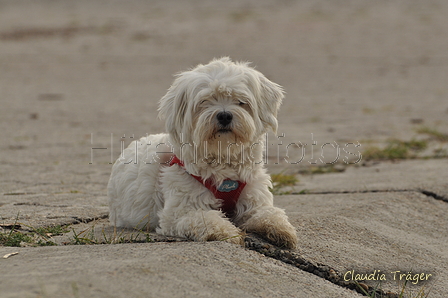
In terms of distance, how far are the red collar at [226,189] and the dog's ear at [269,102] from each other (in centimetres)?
53

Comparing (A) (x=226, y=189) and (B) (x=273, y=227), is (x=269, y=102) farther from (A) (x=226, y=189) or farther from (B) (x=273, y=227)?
(B) (x=273, y=227)

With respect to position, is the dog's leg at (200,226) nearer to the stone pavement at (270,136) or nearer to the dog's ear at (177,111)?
the stone pavement at (270,136)

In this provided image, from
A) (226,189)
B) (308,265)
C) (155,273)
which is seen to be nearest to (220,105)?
(226,189)

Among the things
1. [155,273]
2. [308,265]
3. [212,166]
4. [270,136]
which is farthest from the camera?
[270,136]

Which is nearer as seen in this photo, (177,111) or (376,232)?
(177,111)

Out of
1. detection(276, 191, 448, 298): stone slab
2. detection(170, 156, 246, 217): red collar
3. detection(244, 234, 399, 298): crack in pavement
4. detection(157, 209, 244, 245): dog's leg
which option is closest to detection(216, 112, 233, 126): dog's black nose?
detection(170, 156, 246, 217): red collar

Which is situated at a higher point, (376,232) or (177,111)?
(177,111)

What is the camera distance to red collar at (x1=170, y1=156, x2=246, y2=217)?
4938 millimetres

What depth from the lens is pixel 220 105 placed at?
15.6 feet

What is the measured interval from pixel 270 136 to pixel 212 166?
5.57 meters

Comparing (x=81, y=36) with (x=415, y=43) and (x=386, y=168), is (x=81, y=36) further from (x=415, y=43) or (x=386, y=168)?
(x=386, y=168)

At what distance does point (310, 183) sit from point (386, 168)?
45.4 inches

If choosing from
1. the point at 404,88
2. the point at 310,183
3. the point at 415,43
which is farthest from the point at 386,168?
the point at 415,43

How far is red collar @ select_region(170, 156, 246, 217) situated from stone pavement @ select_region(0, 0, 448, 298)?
0.54 m
